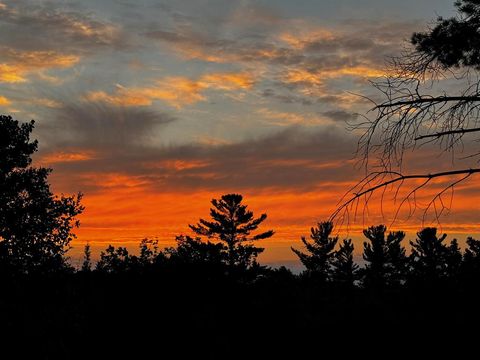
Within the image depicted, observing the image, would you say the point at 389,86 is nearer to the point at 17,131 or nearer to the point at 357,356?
the point at 357,356

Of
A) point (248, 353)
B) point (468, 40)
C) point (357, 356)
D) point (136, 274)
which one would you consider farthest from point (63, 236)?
point (468, 40)

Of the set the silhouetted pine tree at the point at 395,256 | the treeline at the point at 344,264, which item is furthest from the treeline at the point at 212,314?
the silhouetted pine tree at the point at 395,256

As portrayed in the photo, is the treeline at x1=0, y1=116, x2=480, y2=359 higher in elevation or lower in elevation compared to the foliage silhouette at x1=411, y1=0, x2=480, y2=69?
lower

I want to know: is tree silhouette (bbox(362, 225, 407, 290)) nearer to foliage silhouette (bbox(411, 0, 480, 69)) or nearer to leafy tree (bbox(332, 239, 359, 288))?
leafy tree (bbox(332, 239, 359, 288))

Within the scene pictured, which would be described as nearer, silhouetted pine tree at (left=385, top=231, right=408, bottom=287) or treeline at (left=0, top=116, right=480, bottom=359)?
treeline at (left=0, top=116, right=480, bottom=359)

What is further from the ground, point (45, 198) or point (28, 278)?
point (45, 198)

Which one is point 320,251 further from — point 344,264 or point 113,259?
point 113,259

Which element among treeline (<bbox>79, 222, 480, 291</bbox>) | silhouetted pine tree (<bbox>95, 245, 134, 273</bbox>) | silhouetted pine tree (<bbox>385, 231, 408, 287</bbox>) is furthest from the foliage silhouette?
silhouetted pine tree (<bbox>385, 231, 408, 287</bbox>)

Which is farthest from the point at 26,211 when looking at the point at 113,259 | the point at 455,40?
the point at 455,40

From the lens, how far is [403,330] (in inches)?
478

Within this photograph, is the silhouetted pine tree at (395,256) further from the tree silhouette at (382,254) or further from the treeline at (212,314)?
the treeline at (212,314)

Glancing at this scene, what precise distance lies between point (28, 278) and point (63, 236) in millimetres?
6376

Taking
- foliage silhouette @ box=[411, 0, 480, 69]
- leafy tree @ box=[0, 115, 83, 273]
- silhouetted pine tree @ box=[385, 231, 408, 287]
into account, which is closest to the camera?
foliage silhouette @ box=[411, 0, 480, 69]

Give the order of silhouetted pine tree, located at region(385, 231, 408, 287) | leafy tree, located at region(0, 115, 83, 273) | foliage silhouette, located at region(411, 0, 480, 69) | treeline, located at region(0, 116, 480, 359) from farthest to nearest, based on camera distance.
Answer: silhouetted pine tree, located at region(385, 231, 408, 287)
leafy tree, located at region(0, 115, 83, 273)
treeline, located at region(0, 116, 480, 359)
foliage silhouette, located at region(411, 0, 480, 69)
